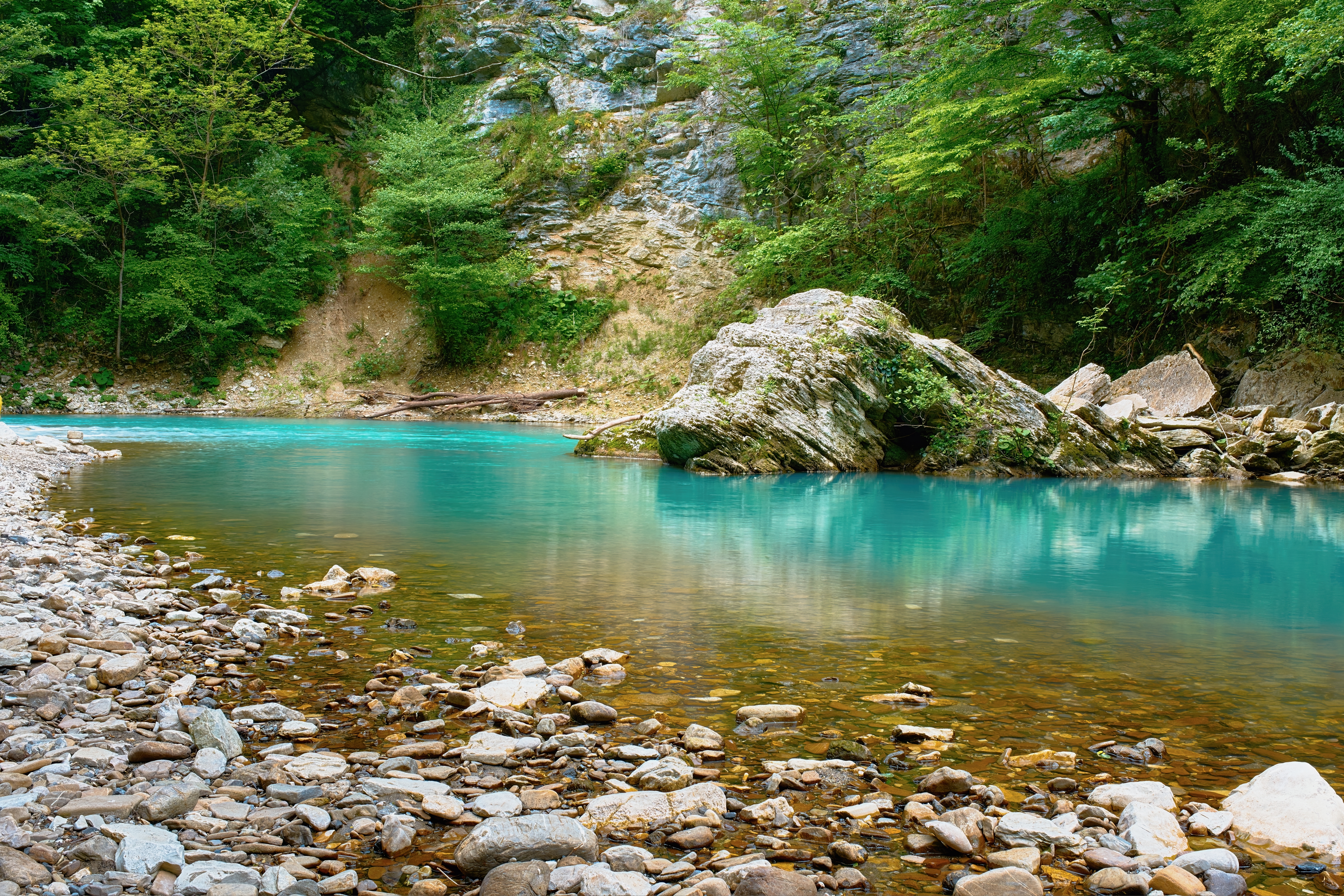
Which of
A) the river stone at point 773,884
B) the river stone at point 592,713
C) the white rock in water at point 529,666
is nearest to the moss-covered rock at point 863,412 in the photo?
the white rock in water at point 529,666

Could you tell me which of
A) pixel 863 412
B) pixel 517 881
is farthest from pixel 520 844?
pixel 863 412

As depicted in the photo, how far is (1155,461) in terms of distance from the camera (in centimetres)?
1441

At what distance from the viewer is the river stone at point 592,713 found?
325 centimetres

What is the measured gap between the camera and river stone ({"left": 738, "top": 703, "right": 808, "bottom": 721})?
10.8 feet

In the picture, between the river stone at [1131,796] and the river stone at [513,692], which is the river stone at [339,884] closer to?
the river stone at [513,692]

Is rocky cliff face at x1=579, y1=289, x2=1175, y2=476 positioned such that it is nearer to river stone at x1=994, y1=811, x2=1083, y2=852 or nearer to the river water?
the river water

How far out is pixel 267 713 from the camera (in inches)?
125

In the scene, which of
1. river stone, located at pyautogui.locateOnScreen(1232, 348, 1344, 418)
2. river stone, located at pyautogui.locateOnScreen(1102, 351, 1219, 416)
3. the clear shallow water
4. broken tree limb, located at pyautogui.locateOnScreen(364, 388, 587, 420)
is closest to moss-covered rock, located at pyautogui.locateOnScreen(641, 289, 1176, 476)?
the clear shallow water

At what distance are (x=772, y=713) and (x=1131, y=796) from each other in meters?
1.24

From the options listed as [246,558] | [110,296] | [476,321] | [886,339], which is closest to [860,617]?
[246,558]

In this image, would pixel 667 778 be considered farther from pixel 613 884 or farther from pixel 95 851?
pixel 95 851

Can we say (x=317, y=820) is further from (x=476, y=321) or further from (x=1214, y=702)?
(x=476, y=321)

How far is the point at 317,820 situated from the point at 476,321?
28.8 meters

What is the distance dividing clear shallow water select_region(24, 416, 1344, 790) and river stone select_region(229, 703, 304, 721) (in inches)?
10.6
